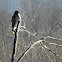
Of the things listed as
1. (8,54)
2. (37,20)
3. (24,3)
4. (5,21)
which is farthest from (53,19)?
(8,54)

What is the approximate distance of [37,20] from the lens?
9.20m

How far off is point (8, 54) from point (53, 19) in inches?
202

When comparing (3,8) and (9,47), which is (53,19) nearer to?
(3,8)

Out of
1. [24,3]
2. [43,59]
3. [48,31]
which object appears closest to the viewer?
[43,59]

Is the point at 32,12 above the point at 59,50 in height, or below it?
above

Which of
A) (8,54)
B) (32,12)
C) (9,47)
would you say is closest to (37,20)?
(32,12)

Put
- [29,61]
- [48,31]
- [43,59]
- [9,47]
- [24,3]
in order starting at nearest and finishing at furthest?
1. [29,61]
2. [43,59]
3. [9,47]
4. [48,31]
5. [24,3]

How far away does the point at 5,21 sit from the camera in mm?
8586

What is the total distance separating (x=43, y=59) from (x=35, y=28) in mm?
4000

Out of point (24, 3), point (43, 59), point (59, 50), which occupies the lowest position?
point (43, 59)

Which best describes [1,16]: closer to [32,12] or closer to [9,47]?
[32,12]

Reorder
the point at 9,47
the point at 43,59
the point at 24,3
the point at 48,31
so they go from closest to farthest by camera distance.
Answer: the point at 43,59 < the point at 9,47 < the point at 48,31 < the point at 24,3

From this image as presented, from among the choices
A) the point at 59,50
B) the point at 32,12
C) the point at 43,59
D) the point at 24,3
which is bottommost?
the point at 43,59

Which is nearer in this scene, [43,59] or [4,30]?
[43,59]
